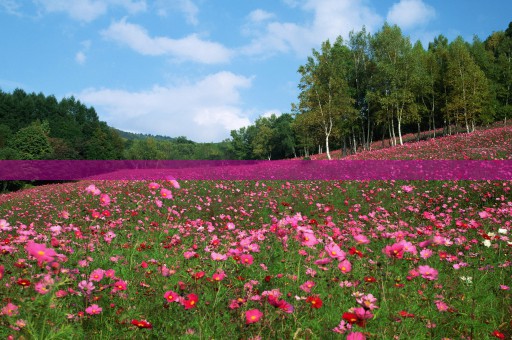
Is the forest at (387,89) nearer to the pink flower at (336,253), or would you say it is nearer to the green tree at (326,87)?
the green tree at (326,87)

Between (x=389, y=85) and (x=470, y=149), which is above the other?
(x=389, y=85)

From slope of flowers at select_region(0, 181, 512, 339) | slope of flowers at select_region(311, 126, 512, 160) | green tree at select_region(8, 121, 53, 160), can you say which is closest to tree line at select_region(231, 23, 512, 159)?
slope of flowers at select_region(311, 126, 512, 160)

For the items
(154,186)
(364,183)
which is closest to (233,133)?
(364,183)

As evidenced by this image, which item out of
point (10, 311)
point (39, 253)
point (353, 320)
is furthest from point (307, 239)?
point (10, 311)

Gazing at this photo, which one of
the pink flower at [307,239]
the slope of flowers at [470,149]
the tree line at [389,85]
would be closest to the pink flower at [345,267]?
the pink flower at [307,239]

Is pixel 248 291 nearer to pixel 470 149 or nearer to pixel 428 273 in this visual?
pixel 428 273

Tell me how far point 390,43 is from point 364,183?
24053mm

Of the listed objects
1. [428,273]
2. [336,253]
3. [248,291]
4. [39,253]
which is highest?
[39,253]

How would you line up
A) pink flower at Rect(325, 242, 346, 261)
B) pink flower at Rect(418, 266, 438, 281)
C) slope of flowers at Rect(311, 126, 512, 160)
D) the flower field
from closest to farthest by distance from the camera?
1. the flower field
2. pink flower at Rect(418, 266, 438, 281)
3. pink flower at Rect(325, 242, 346, 261)
4. slope of flowers at Rect(311, 126, 512, 160)

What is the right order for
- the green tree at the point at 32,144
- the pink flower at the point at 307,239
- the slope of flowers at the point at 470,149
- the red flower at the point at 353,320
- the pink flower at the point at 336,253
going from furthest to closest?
the green tree at the point at 32,144, the slope of flowers at the point at 470,149, the pink flower at the point at 307,239, the pink flower at the point at 336,253, the red flower at the point at 353,320

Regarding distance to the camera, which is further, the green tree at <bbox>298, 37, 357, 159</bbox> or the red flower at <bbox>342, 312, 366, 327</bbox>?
the green tree at <bbox>298, 37, 357, 159</bbox>

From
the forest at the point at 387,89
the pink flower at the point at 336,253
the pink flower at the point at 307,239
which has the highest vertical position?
the forest at the point at 387,89

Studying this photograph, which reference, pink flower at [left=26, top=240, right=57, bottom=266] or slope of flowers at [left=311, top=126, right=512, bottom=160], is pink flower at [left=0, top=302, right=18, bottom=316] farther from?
slope of flowers at [left=311, top=126, right=512, bottom=160]

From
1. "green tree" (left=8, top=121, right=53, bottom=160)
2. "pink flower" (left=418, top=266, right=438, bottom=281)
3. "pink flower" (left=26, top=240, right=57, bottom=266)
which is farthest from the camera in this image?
"green tree" (left=8, top=121, right=53, bottom=160)
